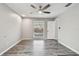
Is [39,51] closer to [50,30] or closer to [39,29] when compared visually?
[39,29]

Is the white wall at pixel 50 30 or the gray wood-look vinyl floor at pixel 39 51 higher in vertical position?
the white wall at pixel 50 30

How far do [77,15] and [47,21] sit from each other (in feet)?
11.6

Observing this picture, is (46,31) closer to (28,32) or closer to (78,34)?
(28,32)

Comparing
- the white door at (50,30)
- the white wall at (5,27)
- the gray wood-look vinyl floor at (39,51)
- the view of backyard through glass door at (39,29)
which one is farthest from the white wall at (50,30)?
the white wall at (5,27)

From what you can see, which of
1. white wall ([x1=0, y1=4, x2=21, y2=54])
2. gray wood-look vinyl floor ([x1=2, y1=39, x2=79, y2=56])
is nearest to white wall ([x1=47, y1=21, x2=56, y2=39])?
gray wood-look vinyl floor ([x1=2, y1=39, x2=79, y2=56])

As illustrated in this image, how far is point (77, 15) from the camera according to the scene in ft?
9.02

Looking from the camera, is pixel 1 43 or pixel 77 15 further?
pixel 77 15

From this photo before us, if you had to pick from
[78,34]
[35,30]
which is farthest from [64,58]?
[35,30]

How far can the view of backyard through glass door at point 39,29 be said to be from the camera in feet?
19.7

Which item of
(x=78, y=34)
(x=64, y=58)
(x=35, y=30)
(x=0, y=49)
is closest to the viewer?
(x=64, y=58)

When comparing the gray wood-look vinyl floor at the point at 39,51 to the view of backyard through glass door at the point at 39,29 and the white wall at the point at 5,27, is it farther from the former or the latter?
the view of backyard through glass door at the point at 39,29

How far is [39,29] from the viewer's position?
6.08 metres

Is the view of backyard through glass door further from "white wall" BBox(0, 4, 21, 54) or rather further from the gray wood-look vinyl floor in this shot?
"white wall" BBox(0, 4, 21, 54)

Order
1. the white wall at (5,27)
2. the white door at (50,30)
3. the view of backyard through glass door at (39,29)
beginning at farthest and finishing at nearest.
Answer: the white door at (50,30), the view of backyard through glass door at (39,29), the white wall at (5,27)
